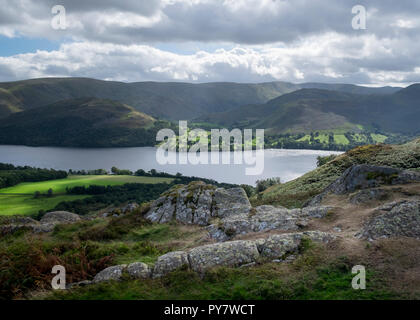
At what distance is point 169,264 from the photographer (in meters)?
12.5

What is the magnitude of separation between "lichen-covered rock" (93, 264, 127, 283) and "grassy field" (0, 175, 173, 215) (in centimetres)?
7315

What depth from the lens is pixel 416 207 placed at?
14.0 metres

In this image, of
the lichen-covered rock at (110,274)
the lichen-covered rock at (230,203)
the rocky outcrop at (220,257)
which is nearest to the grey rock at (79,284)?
the rocky outcrop at (220,257)

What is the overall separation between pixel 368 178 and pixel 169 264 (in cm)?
1633

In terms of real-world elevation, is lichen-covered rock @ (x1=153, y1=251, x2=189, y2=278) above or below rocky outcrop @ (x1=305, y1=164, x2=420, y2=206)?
below

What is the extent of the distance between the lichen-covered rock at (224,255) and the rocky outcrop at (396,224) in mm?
5366

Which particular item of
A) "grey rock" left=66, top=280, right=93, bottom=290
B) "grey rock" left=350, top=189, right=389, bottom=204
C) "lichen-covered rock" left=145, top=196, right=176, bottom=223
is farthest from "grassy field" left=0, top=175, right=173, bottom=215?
"grey rock" left=350, top=189, right=389, bottom=204

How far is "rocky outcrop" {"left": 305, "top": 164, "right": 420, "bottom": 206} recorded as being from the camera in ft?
65.5

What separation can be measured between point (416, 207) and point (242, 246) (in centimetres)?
872

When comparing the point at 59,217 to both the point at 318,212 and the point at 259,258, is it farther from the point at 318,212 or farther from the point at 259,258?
the point at 318,212

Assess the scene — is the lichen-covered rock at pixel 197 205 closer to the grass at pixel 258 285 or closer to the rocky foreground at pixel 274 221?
the rocky foreground at pixel 274 221

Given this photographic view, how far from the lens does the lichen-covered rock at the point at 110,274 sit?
11.8m

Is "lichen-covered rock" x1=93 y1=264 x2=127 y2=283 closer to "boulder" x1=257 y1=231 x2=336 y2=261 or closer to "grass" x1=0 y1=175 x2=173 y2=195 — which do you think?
"boulder" x1=257 y1=231 x2=336 y2=261
